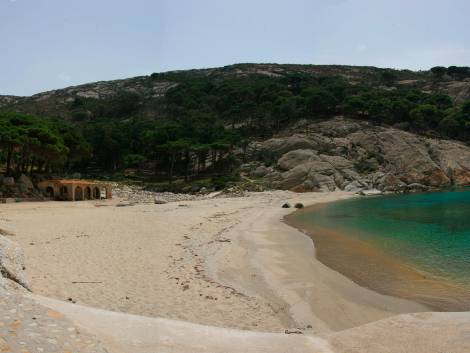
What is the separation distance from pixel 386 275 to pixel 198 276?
7.09m

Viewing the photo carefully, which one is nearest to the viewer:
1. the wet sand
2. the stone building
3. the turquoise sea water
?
the wet sand

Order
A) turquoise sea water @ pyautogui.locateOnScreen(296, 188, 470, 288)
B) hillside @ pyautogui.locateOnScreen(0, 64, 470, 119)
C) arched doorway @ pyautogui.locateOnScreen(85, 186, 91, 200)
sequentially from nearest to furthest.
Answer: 1. turquoise sea water @ pyautogui.locateOnScreen(296, 188, 470, 288)
2. arched doorway @ pyautogui.locateOnScreen(85, 186, 91, 200)
3. hillside @ pyautogui.locateOnScreen(0, 64, 470, 119)

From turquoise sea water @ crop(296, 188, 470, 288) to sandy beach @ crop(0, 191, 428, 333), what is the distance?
162 inches

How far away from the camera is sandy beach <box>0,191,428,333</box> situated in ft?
33.5

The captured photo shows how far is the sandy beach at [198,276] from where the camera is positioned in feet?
33.5

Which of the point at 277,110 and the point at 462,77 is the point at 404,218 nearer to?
the point at 277,110

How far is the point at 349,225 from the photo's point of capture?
29109 mm

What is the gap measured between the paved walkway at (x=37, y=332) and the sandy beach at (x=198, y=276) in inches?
158

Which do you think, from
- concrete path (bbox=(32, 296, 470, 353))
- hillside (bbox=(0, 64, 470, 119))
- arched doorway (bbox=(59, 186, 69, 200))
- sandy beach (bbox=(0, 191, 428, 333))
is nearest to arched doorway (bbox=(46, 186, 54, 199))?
arched doorway (bbox=(59, 186, 69, 200))

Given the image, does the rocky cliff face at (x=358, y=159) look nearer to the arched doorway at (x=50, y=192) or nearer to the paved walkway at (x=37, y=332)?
the arched doorway at (x=50, y=192)

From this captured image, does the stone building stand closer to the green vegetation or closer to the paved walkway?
the green vegetation

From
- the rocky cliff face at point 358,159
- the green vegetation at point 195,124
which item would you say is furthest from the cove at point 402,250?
the green vegetation at point 195,124

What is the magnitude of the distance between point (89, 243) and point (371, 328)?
13.5m

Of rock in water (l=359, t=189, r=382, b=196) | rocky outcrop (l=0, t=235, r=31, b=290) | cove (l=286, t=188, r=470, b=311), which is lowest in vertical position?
rock in water (l=359, t=189, r=382, b=196)
